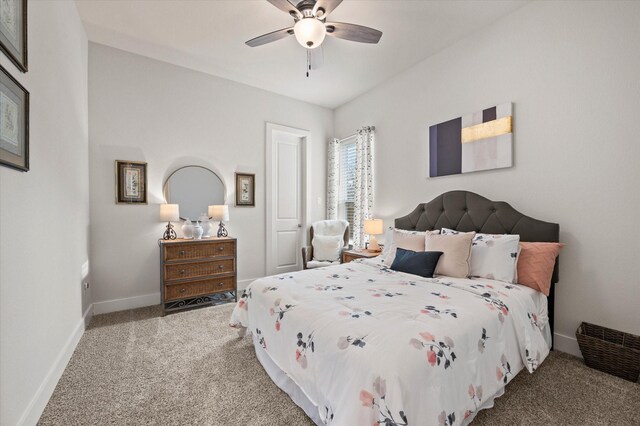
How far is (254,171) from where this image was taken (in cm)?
425

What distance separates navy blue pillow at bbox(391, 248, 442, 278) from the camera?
7.81ft

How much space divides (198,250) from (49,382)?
5.68 ft

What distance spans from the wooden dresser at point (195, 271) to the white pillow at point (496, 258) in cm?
276

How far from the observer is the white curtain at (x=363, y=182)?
4.19 meters

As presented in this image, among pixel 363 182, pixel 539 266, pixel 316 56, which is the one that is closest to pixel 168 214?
pixel 316 56

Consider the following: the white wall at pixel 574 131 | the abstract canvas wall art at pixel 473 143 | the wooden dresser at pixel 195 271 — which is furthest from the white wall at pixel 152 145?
the white wall at pixel 574 131

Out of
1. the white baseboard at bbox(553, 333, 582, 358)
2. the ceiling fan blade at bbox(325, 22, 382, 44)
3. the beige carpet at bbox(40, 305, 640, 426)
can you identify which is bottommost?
the beige carpet at bbox(40, 305, 640, 426)

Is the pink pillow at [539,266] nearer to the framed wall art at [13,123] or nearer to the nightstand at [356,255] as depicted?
the nightstand at [356,255]

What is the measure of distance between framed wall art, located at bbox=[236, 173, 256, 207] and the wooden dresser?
75 centimetres

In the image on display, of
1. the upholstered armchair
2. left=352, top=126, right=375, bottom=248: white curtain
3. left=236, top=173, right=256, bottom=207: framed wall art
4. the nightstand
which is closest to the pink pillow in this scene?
the nightstand

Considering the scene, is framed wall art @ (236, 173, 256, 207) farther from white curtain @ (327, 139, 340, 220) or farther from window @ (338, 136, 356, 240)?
window @ (338, 136, 356, 240)

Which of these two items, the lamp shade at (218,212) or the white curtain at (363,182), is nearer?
the lamp shade at (218,212)

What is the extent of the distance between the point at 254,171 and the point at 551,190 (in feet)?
11.8

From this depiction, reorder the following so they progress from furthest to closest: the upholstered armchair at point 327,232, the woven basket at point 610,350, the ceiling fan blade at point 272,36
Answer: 1. the upholstered armchair at point 327,232
2. the ceiling fan blade at point 272,36
3. the woven basket at point 610,350
